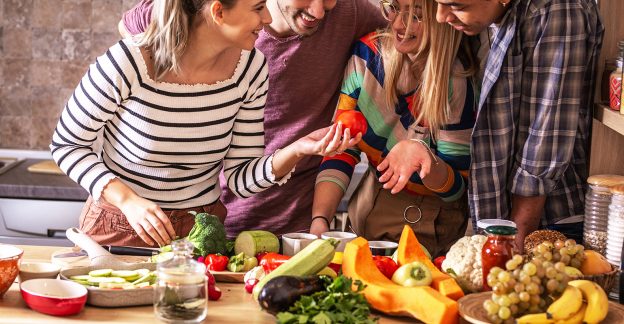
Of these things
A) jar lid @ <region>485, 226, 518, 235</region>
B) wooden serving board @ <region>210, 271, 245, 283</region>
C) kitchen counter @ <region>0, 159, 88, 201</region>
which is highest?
jar lid @ <region>485, 226, 518, 235</region>

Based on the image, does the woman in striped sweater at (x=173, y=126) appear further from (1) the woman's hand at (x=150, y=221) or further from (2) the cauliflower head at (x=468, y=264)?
(2) the cauliflower head at (x=468, y=264)

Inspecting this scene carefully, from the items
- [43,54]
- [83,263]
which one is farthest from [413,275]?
[43,54]

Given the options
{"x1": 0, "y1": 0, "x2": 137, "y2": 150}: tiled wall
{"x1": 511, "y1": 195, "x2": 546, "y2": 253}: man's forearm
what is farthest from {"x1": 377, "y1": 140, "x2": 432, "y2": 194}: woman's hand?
{"x1": 0, "y1": 0, "x2": 137, "y2": 150}: tiled wall

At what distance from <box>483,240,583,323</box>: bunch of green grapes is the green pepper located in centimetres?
17

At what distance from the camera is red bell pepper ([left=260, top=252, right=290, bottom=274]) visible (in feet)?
6.91

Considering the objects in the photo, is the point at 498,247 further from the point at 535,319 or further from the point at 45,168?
the point at 45,168

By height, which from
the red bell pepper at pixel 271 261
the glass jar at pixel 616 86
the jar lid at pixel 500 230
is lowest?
the red bell pepper at pixel 271 261

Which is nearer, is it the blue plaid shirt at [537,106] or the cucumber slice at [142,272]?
the cucumber slice at [142,272]

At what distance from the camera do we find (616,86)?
89.2 inches

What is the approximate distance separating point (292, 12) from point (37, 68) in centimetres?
191

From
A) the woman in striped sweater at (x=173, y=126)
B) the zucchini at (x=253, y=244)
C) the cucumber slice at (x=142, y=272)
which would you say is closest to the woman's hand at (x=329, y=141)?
the woman in striped sweater at (x=173, y=126)

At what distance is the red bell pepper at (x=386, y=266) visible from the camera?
207 cm

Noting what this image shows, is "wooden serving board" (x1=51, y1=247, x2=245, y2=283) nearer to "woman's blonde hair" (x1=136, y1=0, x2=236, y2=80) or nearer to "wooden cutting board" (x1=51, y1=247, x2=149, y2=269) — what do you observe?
"wooden cutting board" (x1=51, y1=247, x2=149, y2=269)

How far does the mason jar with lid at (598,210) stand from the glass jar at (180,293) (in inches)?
40.3
